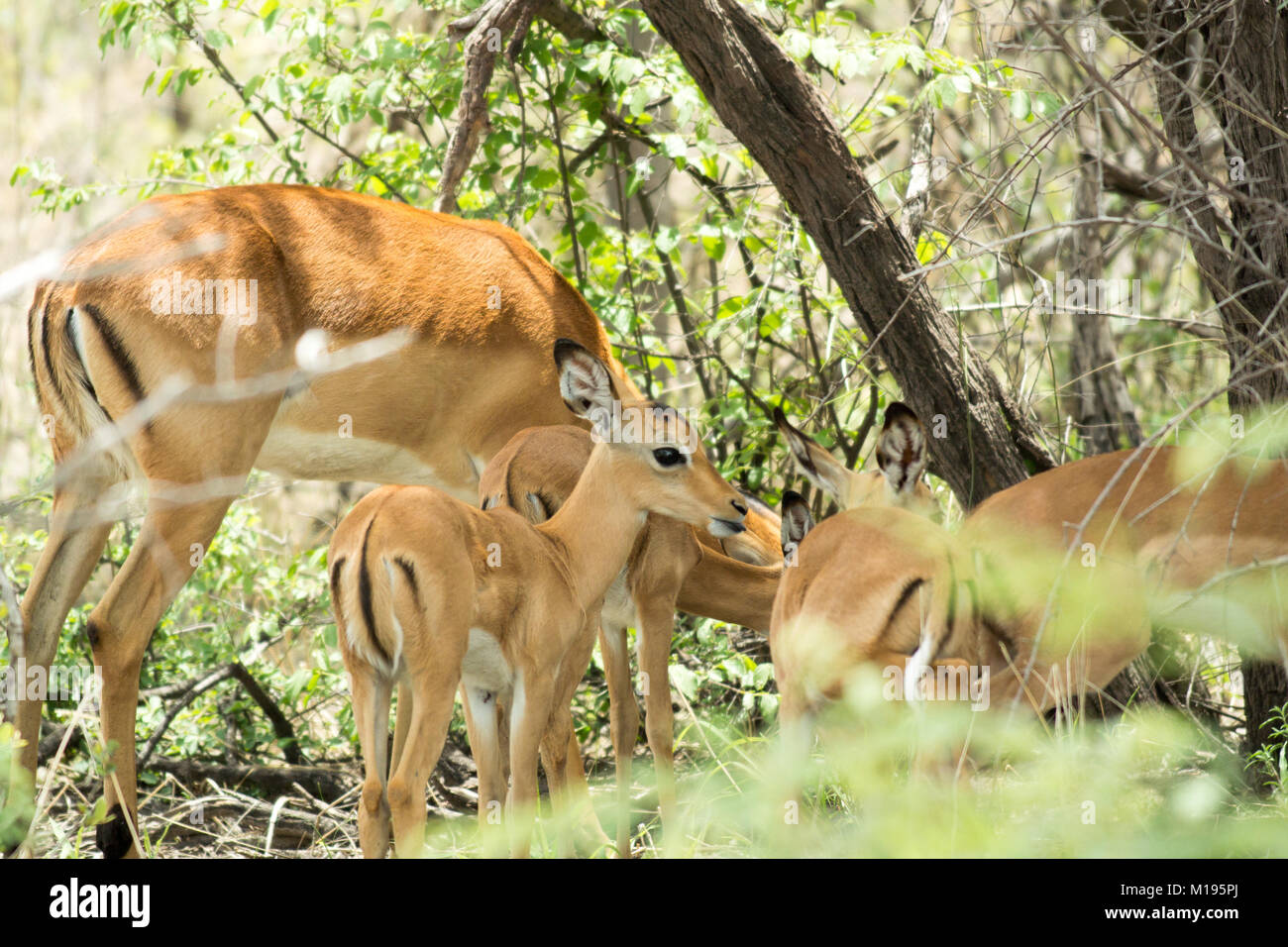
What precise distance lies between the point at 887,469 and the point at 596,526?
1.10m

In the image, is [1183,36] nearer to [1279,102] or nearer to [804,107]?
[1279,102]

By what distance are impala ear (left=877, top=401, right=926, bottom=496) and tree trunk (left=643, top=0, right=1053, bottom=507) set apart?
1.15ft

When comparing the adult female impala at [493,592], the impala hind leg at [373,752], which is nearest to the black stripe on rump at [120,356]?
the adult female impala at [493,592]

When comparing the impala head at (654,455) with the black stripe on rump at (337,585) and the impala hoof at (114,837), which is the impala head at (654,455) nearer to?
the black stripe on rump at (337,585)

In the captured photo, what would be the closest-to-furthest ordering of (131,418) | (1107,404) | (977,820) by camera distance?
1. (977,820)
2. (131,418)
3. (1107,404)

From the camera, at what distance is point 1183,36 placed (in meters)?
5.27

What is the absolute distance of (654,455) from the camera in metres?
4.47

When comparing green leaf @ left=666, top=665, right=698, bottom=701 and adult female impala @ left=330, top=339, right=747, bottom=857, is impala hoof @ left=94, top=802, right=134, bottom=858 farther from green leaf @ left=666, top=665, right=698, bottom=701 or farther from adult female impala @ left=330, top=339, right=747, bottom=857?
green leaf @ left=666, top=665, right=698, bottom=701

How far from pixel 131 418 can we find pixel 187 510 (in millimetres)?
362

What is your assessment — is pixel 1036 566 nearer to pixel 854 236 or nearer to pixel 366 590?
pixel 854 236

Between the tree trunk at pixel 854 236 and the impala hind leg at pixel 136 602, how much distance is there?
2287mm

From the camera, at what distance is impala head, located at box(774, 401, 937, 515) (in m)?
4.76

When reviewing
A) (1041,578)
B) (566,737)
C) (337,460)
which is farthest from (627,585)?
(1041,578)
